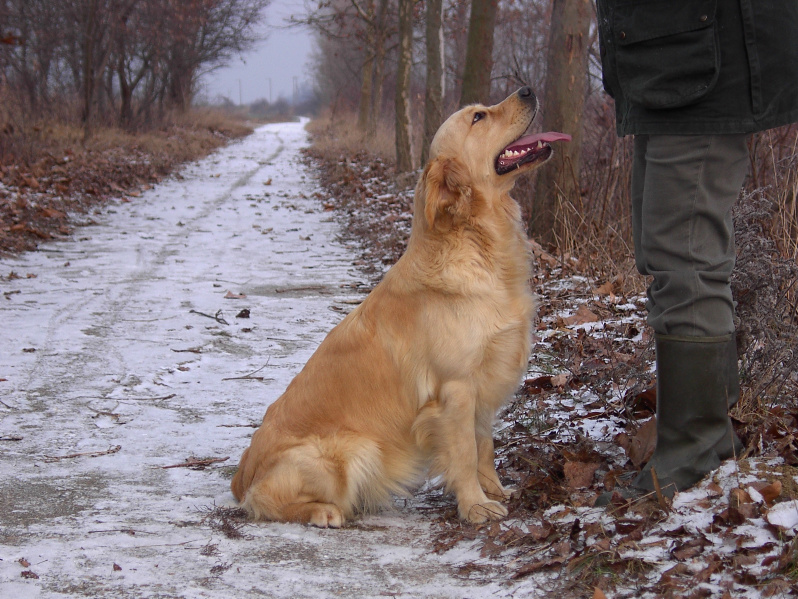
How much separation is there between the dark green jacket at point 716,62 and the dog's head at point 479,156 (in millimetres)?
889

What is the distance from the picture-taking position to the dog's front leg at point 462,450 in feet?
10.5

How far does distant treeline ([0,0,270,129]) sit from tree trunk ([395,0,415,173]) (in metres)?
7.42

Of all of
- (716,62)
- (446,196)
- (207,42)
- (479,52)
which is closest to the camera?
(716,62)

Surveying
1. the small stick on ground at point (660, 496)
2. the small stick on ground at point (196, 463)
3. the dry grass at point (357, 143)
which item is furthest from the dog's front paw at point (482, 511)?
the dry grass at point (357, 143)

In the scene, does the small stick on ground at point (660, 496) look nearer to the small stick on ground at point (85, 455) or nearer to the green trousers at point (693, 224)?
the green trousers at point (693, 224)

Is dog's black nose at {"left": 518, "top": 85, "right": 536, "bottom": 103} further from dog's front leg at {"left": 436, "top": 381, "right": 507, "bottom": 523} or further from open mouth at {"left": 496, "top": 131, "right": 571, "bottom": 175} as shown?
dog's front leg at {"left": 436, "top": 381, "right": 507, "bottom": 523}

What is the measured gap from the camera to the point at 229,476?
3.92 metres

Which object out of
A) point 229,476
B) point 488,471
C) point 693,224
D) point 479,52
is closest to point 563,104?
point 479,52

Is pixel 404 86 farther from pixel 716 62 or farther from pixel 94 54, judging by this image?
pixel 716 62

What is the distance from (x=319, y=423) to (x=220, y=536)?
63 centimetres

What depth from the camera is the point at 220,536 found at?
3117mm

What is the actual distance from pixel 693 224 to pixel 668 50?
0.61m

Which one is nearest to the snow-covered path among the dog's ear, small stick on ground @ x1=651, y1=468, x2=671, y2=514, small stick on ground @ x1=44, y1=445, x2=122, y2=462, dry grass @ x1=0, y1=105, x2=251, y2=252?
small stick on ground @ x1=44, y1=445, x2=122, y2=462

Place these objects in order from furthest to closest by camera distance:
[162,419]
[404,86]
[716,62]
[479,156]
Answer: [404,86] → [162,419] → [479,156] → [716,62]
